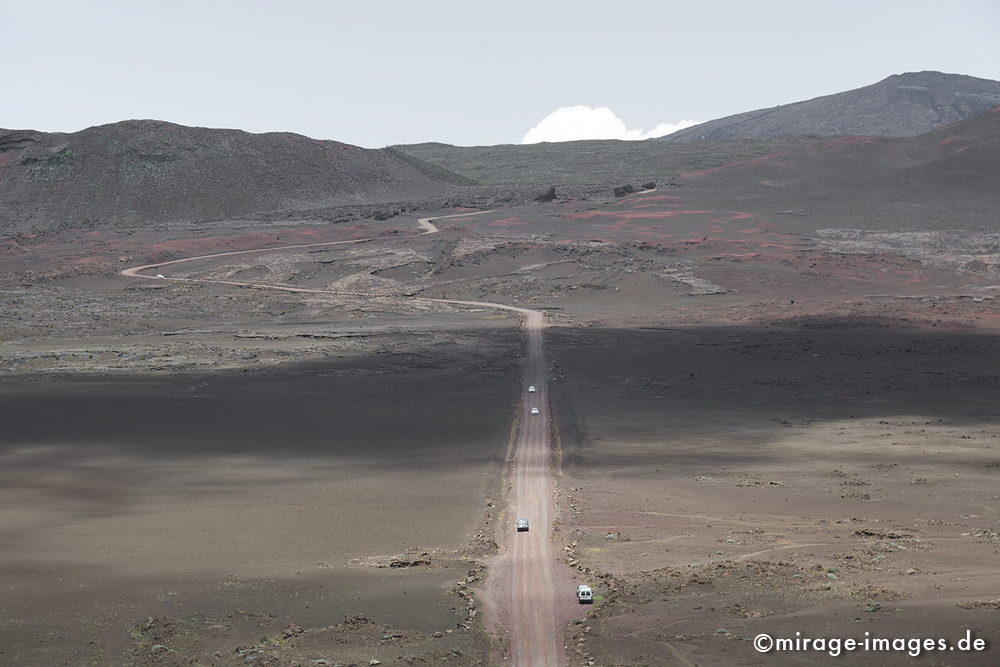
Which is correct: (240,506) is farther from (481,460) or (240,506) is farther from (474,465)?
(481,460)

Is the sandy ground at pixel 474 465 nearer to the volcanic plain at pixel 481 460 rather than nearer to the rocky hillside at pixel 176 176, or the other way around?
the volcanic plain at pixel 481 460

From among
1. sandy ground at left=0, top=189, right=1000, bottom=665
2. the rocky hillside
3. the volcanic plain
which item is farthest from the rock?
sandy ground at left=0, top=189, right=1000, bottom=665

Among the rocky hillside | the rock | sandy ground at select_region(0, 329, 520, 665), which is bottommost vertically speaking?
sandy ground at select_region(0, 329, 520, 665)

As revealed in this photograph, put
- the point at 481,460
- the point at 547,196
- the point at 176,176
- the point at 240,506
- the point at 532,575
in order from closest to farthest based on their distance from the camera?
1. the point at 532,575
2. the point at 240,506
3. the point at 481,460
4. the point at 547,196
5. the point at 176,176

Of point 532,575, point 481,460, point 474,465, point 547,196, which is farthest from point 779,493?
point 547,196

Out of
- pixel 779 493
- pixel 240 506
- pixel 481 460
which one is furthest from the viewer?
pixel 481 460

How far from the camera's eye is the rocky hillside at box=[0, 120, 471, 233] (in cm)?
12850

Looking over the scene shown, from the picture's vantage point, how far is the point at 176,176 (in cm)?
13600

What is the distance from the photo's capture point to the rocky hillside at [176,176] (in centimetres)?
12850

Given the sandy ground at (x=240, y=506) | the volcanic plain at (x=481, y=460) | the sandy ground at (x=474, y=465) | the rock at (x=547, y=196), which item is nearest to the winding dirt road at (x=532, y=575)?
the volcanic plain at (x=481, y=460)

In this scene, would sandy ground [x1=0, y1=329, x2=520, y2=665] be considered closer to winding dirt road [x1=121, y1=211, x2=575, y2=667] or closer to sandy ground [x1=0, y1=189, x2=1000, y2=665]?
sandy ground [x1=0, y1=189, x2=1000, y2=665]

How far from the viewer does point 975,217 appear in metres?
92.1

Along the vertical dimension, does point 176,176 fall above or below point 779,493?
above

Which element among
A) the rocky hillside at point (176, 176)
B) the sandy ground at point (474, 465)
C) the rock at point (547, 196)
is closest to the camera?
the sandy ground at point (474, 465)
